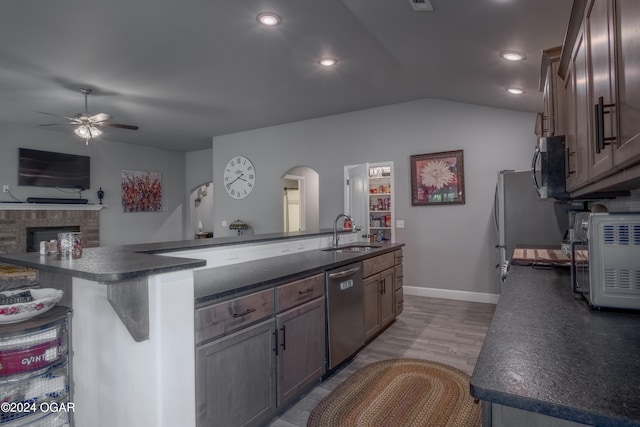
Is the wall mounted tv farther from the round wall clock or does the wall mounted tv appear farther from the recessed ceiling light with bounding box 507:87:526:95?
the recessed ceiling light with bounding box 507:87:526:95

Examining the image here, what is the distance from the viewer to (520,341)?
3.65 feet

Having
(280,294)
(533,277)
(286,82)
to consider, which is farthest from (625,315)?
(286,82)

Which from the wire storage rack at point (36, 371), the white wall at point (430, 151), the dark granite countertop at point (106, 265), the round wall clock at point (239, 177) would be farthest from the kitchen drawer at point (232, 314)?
the round wall clock at point (239, 177)

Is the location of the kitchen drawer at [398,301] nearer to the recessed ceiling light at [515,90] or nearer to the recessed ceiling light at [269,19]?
the recessed ceiling light at [515,90]

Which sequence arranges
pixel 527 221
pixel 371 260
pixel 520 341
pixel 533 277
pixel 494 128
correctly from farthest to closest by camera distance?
1. pixel 494 128
2. pixel 527 221
3. pixel 371 260
4. pixel 533 277
5. pixel 520 341

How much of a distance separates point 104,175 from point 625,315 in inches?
333

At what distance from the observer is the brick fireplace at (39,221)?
611 centimetres

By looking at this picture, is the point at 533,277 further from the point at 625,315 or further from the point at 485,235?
the point at 485,235

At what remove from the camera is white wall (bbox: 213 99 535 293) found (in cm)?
476

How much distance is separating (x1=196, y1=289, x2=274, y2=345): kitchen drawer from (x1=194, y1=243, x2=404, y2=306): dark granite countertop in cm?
4

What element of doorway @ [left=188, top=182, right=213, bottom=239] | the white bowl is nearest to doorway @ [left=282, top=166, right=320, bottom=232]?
doorway @ [left=188, top=182, right=213, bottom=239]

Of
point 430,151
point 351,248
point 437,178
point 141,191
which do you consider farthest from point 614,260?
point 141,191

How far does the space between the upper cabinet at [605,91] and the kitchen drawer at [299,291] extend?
1578 mm

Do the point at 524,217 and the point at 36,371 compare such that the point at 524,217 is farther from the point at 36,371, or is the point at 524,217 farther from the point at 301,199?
the point at 301,199
